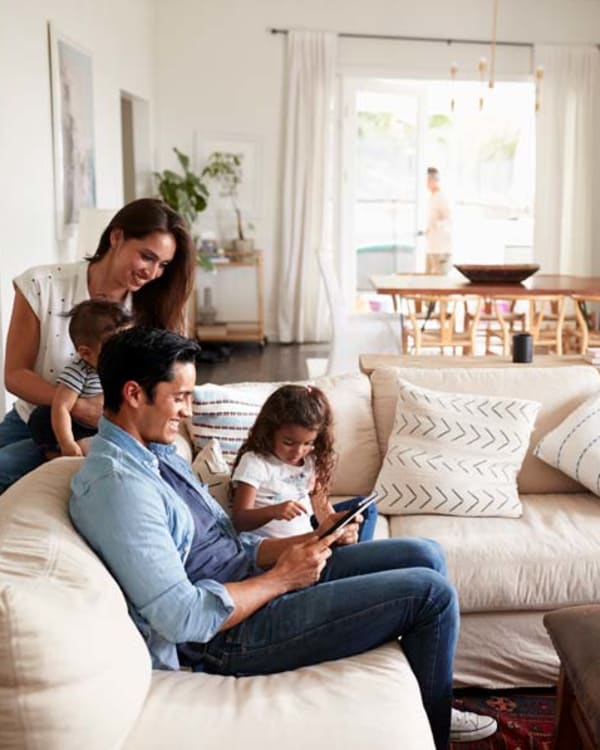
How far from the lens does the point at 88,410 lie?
2.25 m

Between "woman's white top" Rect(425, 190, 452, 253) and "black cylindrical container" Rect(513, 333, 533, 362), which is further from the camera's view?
"woman's white top" Rect(425, 190, 452, 253)

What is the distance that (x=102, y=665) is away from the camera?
52.8 inches

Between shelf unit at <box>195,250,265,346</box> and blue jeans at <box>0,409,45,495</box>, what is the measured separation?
A: 5.26 metres

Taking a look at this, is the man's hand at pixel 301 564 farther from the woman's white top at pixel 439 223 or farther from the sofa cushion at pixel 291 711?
the woman's white top at pixel 439 223

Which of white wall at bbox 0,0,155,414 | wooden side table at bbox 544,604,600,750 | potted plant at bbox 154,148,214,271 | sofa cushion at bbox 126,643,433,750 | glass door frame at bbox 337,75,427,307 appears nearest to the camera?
sofa cushion at bbox 126,643,433,750

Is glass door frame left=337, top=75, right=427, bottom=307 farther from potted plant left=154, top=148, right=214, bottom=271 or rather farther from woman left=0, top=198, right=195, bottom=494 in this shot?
woman left=0, top=198, right=195, bottom=494

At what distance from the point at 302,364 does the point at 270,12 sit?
125 inches

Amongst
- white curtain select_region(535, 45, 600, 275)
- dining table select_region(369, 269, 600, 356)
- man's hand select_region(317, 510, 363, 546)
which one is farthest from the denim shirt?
white curtain select_region(535, 45, 600, 275)

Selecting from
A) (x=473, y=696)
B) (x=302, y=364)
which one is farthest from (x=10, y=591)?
(x=302, y=364)

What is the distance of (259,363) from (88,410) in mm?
4860

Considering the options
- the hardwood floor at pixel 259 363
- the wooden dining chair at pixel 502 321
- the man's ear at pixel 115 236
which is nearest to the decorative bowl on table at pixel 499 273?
the wooden dining chair at pixel 502 321

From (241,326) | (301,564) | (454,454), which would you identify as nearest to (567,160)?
(241,326)

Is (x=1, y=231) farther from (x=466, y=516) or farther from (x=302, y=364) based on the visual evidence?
(x=302, y=364)

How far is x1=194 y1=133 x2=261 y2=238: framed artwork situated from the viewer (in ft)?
25.7
